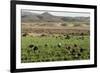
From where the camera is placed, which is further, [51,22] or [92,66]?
[92,66]

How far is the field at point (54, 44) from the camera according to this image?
6.10 ft

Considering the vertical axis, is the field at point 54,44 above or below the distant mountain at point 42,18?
below

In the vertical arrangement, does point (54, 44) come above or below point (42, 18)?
below

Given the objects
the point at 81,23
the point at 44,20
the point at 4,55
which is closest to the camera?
the point at 4,55

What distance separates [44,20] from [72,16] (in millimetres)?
283

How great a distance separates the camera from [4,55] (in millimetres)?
1783

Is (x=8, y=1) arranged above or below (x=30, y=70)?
above

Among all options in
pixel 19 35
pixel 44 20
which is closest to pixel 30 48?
pixel 19 35

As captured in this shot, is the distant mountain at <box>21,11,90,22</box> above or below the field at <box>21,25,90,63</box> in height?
above

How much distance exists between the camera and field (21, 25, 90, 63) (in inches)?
73.2

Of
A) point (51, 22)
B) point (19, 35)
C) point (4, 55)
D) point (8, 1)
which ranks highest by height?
point (8, 1)

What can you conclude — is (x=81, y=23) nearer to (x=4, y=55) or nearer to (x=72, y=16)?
(x=72, y=16)

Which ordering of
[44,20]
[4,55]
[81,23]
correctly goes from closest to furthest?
[4,55], [44,20], [81,23]

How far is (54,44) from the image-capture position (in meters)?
1.95
